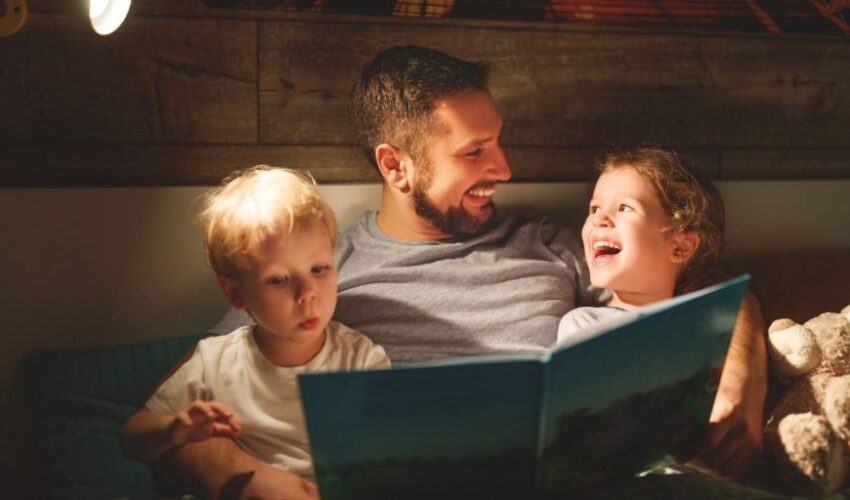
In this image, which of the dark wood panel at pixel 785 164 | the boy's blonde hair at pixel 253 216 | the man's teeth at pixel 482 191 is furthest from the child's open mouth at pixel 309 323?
the dark wood panel at pixel 785 164

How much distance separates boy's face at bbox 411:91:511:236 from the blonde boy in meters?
0.33

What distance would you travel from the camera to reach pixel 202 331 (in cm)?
167

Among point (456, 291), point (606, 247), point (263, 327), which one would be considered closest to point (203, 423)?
point (263, 327)

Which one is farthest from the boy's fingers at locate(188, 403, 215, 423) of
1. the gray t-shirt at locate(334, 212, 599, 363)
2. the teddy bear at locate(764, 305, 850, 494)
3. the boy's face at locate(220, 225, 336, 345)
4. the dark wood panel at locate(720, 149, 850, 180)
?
the dark wood panel at locate(720, 149, 850, 180)

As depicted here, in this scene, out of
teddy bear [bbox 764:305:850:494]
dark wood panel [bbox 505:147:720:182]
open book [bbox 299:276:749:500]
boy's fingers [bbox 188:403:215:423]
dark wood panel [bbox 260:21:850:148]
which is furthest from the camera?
dark wood panel [bbox 505:147:720:182]

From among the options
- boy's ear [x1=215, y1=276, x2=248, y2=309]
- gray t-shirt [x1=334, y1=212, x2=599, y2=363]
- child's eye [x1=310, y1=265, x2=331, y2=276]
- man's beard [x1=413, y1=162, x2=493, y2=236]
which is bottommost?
gray t-shirt [x1=334, y1=212, x2=599, y2=363]

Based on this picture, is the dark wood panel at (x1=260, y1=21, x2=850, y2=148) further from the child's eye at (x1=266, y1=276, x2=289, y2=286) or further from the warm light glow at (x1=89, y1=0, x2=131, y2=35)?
the child's eye at (x1=266, y1=276, x2=289, y2=286)

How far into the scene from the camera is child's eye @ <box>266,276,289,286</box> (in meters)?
1.22

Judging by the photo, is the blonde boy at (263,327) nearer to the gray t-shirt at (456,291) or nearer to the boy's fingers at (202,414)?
the boy's fingers at (202,414)

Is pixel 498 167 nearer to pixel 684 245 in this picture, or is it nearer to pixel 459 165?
pixel 459 165

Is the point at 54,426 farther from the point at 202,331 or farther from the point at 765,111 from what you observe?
the point at 765,111

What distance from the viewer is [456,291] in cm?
156

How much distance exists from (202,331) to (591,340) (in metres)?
0.86

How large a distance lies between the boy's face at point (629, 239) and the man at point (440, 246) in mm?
116
